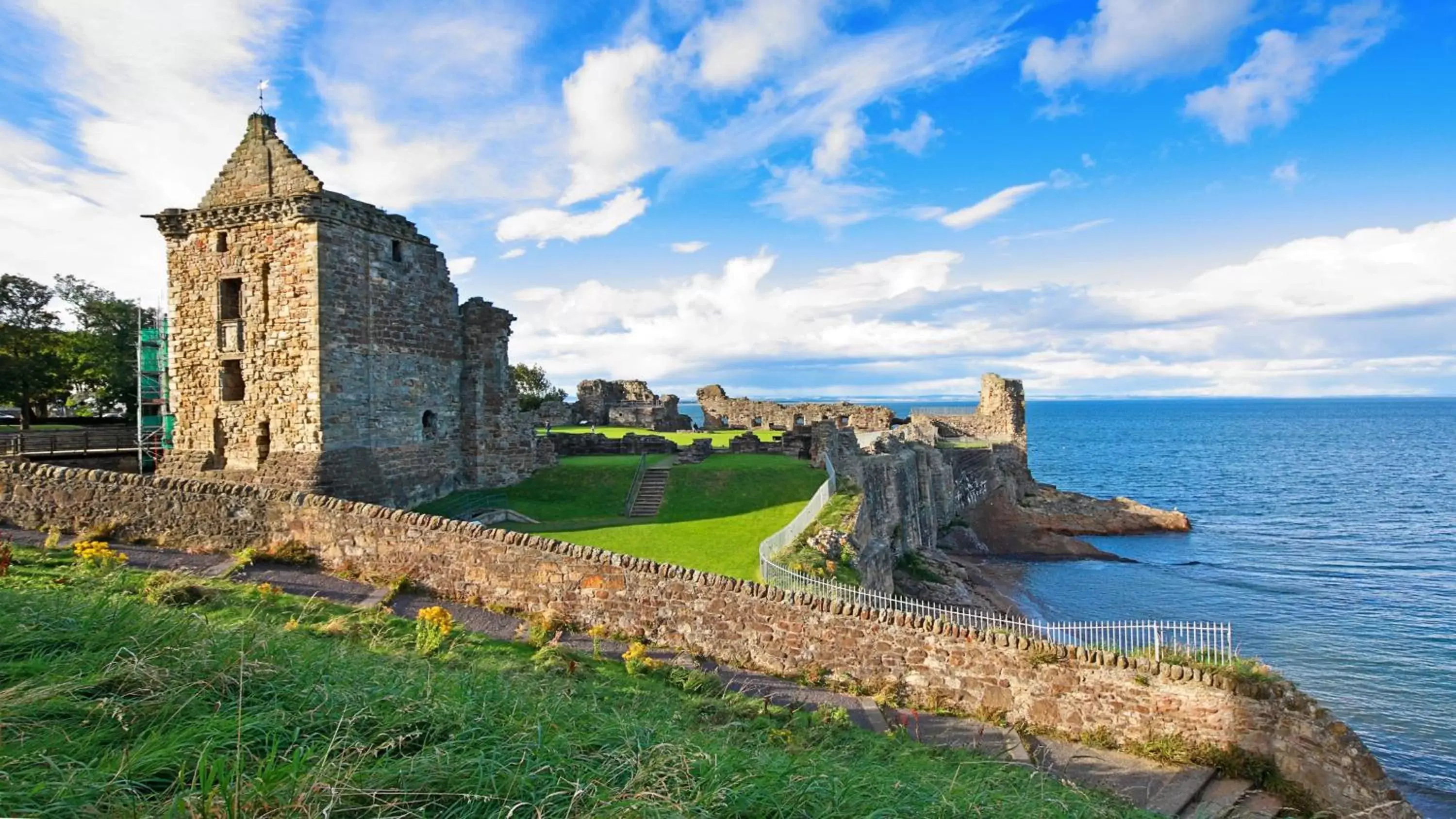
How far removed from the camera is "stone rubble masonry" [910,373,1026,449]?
59.2 metres

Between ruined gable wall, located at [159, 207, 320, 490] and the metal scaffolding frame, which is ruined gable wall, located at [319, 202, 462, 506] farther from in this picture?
the metal scaffolding frame

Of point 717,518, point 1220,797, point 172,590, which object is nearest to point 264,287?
point 172,590

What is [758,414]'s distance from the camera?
48.9 m

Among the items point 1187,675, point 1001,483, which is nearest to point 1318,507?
point 1001,483

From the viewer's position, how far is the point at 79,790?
362 centimetres

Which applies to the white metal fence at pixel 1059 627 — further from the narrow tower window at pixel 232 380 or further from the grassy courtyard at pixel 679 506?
the narrow tower window at pixel 232 380

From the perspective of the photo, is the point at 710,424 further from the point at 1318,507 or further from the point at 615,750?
the point at 1318,507

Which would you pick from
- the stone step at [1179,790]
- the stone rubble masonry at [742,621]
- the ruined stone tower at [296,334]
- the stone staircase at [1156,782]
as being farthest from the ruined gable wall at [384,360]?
the stone step at [1179,790]

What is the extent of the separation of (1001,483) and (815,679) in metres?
42.2

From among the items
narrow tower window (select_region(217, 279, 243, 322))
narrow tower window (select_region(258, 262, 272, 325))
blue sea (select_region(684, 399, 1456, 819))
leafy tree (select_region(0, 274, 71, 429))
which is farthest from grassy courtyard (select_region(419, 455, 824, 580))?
leafy tree (select_region(0, 274, 71, 429))

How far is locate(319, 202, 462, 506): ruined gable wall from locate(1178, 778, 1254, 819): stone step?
19.4 metres

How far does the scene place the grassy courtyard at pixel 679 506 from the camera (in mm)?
18828

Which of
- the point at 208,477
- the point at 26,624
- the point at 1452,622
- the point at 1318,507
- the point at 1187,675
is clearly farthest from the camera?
the point at 1318,507

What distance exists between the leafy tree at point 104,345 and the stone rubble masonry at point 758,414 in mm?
29645
